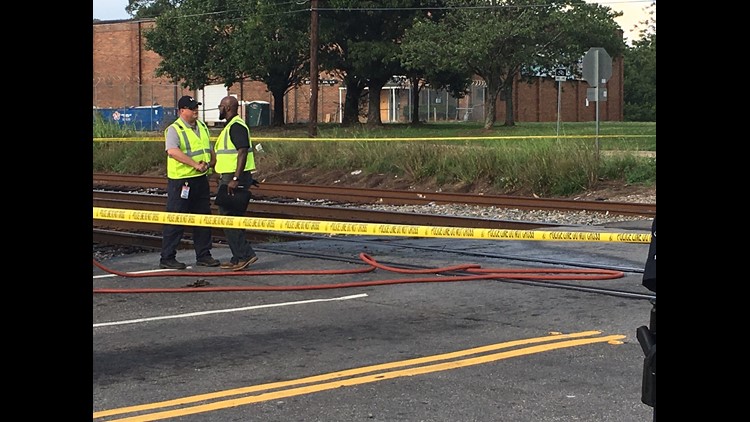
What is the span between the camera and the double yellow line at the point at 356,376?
603 centimetres

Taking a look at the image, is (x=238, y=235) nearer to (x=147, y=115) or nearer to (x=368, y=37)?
(x=368, y=37)

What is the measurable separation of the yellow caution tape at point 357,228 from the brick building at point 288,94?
2053 inches

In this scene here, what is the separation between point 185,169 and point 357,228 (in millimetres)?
2330

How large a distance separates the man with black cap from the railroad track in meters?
7.30

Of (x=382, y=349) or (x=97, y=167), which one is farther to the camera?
(x=97, y=167)

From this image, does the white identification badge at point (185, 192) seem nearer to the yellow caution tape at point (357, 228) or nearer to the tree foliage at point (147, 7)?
the yellow caution tape at point (357, 228)

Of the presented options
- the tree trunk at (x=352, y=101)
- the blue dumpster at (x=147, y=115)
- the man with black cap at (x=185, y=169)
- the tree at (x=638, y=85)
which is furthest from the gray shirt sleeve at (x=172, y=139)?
the tree at (x=638, y=85)

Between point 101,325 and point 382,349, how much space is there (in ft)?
7.80

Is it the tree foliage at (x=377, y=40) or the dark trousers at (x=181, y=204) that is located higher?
the tree foliage at (x=377, y=40)

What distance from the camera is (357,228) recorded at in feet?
33.1

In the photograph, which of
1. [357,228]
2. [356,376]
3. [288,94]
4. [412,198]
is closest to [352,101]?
[288,94]
